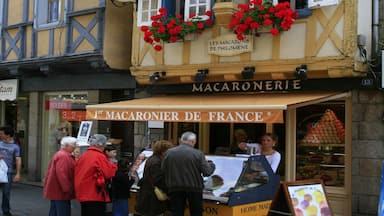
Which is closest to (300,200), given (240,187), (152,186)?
(240,187)

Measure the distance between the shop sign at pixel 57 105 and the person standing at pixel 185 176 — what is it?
748 centimetres

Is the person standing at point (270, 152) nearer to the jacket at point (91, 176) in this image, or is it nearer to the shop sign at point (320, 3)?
the shop sign at point (320, 3)

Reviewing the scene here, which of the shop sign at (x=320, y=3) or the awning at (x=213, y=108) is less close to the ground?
the shop sign at (x=320, y=3)

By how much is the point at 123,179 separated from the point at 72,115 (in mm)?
6649

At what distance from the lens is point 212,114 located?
29.1 feet

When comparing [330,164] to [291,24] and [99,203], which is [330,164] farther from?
[99,203]

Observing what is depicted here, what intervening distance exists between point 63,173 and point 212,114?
248 cm

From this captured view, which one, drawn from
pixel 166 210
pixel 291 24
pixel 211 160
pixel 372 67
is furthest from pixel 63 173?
pixel 372 67

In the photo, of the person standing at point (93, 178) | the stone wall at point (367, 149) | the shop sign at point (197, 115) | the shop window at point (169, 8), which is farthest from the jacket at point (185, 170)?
the shop window at point (169, 8)

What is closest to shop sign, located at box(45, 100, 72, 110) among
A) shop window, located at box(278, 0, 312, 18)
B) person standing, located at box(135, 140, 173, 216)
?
shop window, located at box(278, 0, 312, 18)

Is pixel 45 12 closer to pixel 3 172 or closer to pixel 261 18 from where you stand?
pixel 3 172

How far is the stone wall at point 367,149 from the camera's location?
29.5ft

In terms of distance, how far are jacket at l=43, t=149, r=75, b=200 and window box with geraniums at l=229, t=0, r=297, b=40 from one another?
364 cm

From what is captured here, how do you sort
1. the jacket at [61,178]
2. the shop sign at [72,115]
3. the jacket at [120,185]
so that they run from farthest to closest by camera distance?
the shop sign at [72,115] < the jacket at [120,185] < the jacket at [61,178]
